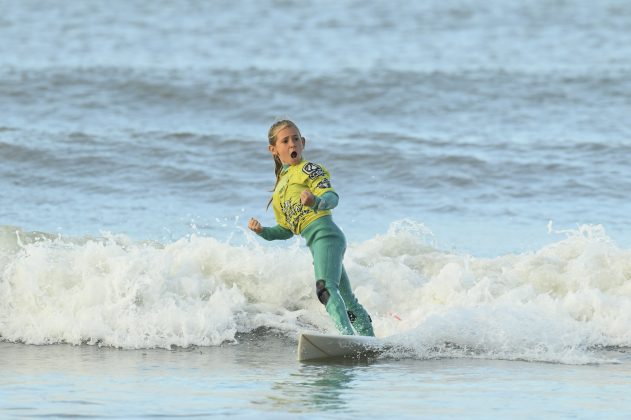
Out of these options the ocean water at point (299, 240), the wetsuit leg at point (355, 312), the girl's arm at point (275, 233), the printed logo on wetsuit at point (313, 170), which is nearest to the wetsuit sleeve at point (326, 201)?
the printed logo on wetsuit at point (313, 170)

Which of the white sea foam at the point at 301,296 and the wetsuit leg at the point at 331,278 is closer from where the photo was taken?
the wetsuit leg at the point at 331,278

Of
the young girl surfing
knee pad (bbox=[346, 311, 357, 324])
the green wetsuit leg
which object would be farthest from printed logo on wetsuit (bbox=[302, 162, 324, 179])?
knee pad (bbox=[346, 311, 357, 324])

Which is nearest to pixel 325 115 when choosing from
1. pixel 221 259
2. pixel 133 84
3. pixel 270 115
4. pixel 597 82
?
pixel 270 115

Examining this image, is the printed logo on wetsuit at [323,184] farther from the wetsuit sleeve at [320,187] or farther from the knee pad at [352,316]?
the knee pad at [352,316]

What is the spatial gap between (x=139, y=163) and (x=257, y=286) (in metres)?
5.74

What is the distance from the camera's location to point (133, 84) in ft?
62.8

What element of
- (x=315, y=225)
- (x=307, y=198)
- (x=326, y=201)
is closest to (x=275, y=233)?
(x=315, y=225)

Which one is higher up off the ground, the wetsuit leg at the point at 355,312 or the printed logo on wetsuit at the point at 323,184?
the printed logo on wetsuit at the point at 323,184

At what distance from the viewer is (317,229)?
23.2 ft

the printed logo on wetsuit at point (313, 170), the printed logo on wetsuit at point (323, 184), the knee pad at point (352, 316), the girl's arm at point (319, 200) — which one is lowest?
the knee pad at point (352, 316)

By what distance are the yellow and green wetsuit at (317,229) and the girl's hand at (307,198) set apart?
0.79 ft

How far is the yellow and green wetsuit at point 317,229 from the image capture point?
697 centimetres

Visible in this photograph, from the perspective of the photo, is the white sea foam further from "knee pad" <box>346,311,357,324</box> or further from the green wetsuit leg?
the green wetsuit leg

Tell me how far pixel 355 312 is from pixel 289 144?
1.10 meters
